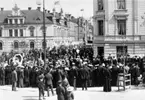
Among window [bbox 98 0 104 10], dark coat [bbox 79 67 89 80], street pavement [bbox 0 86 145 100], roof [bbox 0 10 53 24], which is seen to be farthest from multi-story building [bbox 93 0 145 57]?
roof [bbox 0 10 53 24]

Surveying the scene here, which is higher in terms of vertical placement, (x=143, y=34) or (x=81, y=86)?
(x=143, y=34)

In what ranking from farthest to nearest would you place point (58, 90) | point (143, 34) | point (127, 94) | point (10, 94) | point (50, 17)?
point (50, 17) → point (143, 34) → point (10, 94) → point (127, 94) → point (58, 90)

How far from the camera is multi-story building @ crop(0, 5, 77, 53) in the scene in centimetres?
8200

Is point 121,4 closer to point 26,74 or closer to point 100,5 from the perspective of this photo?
point 100,5

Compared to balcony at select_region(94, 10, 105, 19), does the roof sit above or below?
above

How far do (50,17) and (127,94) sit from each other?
61138 millimetres

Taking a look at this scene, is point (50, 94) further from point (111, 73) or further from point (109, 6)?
point (109, 6)

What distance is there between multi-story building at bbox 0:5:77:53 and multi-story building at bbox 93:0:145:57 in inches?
1512

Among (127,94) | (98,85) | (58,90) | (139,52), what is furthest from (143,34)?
(58,90)

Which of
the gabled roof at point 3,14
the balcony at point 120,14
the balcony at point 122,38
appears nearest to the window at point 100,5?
the balcony at point 120,14

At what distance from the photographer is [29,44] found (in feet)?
A: 271

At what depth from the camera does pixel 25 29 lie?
3290 inches

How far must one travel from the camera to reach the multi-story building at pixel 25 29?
269 feet

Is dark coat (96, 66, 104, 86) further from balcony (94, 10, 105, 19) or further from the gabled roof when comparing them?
the gabled roof
